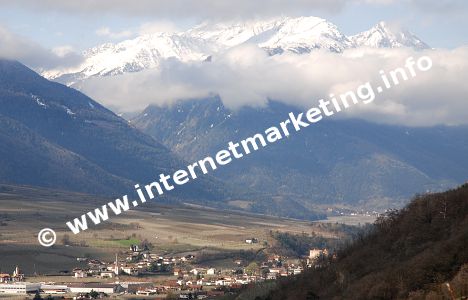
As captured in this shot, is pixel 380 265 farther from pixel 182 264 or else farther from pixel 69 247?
pixel 69 247

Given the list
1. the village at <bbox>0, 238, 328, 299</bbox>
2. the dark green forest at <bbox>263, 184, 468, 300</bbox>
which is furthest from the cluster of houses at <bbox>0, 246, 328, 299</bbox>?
the dark green forest at <bbox>263, 184, 468, 300</bbox>

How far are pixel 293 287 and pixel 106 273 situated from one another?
64.3 meters

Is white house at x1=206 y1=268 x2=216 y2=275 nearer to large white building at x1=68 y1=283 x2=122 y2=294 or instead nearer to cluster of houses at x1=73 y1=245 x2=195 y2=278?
cluster of houses at x1=73 y1=245 x2=195 y2=278

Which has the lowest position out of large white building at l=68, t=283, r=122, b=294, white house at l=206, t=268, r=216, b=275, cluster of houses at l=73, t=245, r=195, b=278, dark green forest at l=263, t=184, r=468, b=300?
dark green forest at l=263, t=184, r=468, b=300

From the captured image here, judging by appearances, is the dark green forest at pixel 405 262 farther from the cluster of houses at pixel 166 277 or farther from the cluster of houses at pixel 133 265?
the cluster of houses at pixel 133 265

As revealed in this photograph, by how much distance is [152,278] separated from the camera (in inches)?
5251

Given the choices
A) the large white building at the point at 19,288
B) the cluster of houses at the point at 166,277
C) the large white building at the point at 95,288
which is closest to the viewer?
the cluster of houses at the point at 166,277

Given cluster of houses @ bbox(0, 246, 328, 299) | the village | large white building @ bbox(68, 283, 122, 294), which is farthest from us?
large white building @ bbox(68, 283, 122, 294)

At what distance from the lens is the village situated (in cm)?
10831

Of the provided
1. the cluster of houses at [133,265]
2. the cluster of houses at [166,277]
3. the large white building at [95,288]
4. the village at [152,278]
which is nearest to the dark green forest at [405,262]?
the village at [152,278]

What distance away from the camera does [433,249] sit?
188ft

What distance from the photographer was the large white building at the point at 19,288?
112 meters

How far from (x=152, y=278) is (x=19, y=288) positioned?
23970 mm

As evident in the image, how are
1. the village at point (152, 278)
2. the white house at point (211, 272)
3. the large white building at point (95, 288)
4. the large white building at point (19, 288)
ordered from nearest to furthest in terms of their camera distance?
the village at point (152, 278) < the large white building at point (19, 288) < the large white building at point (95, 288) < the white house at point (211, 272)
